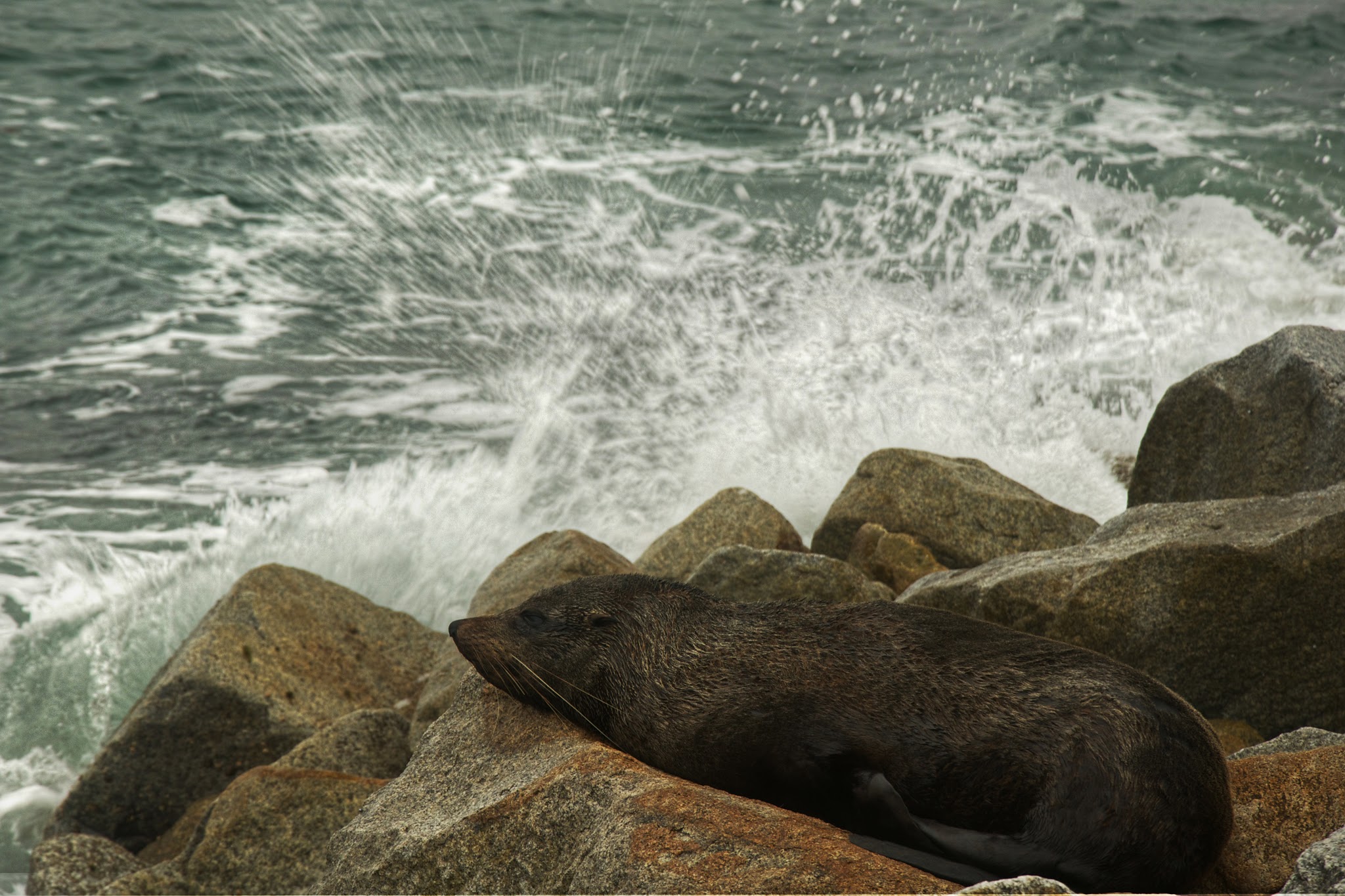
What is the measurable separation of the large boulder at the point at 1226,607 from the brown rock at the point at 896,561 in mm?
1633

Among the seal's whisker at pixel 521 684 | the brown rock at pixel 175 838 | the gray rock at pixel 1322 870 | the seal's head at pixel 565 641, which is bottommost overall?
the brown rock at pixel 175 838

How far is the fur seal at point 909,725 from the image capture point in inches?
117

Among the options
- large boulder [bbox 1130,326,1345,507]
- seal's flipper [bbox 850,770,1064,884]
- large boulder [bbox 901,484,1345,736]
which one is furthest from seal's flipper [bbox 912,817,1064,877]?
large boulder [bbox 1130,326,1345,507]

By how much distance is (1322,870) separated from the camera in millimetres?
2359

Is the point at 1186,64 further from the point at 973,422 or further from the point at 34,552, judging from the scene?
the point at 34,552

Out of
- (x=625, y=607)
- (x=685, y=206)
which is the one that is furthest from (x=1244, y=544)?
(x=685, y=206)

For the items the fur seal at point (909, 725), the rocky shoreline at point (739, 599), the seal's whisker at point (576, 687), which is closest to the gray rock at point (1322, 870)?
the rocky shoreline at point (739, 599)

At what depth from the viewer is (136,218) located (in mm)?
13383

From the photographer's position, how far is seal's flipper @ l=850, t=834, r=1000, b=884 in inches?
113

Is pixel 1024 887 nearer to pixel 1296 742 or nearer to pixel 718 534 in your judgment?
pixel 1296 742

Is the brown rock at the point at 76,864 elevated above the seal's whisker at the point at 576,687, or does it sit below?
below

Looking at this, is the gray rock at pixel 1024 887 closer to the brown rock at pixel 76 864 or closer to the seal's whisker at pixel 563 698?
the seal's whisker at pixel 563 698

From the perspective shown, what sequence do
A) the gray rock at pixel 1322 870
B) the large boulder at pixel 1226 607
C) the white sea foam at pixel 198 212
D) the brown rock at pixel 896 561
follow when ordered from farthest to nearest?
the white sea foam at pixel 198 212 < the brown rock at pixel 896 561 < the large boulder at pixel 1226 607 < the gray rock at pixel 1322 870

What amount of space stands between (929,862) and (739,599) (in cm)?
250
